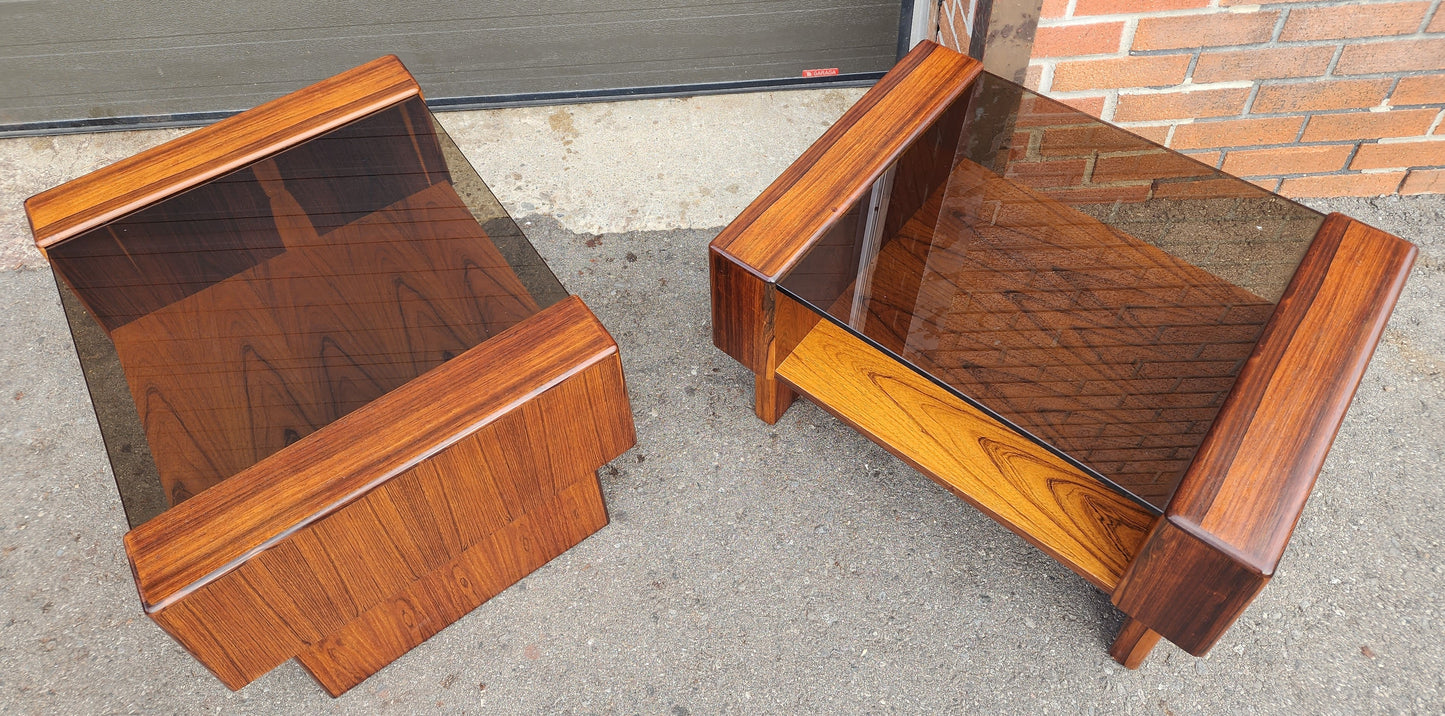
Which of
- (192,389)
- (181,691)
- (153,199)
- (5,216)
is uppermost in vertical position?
(153,199)

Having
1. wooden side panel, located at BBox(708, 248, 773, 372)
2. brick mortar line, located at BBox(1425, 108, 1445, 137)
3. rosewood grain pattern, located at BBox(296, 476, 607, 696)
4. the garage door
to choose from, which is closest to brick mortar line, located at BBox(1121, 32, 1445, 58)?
brick mortar line, located at BBox(1425, 108, 1445, 137)

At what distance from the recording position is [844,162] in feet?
4.77

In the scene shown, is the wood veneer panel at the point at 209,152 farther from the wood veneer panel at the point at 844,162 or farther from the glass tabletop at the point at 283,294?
the wood veneer panel at the point at 844,162

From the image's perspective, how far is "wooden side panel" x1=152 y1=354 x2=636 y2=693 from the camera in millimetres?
1108

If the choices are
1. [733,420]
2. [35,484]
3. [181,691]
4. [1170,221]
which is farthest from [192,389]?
[1170,221]

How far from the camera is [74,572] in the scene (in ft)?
5.22

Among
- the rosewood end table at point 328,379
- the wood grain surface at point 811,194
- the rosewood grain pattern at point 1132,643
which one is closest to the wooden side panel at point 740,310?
the wood grain surface at point 811,194

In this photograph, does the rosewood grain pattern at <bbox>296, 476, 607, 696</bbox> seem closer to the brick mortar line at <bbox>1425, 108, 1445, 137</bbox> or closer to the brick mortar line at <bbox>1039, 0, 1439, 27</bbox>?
the brick mortar line at <bbox>1039, 0, 1439, 27</bbox>

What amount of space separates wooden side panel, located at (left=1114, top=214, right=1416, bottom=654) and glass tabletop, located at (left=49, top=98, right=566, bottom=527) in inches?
34.9

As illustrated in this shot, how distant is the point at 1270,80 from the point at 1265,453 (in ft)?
3.26

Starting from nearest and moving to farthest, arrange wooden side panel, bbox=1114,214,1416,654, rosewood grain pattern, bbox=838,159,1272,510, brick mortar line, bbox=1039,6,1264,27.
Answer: wooden side panel, bbox=1114,214,1416,654
rosewood grain pattern, bbox=838,159,1272,510
brick mortar line, bbox=1039,6,1264,27

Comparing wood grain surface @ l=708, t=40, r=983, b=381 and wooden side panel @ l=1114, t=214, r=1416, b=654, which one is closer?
wooden side panel @ l=1114, t=214, r=1416, b=654

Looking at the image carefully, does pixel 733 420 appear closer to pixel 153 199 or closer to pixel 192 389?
pixel 192 389

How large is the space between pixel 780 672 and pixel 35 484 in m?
1.42
